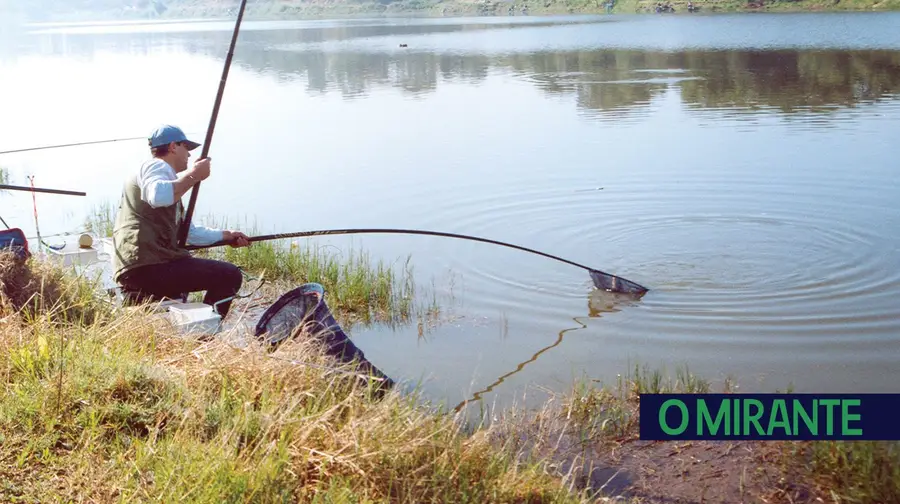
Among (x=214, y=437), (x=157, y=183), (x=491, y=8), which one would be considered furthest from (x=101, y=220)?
(x=491, y=8)

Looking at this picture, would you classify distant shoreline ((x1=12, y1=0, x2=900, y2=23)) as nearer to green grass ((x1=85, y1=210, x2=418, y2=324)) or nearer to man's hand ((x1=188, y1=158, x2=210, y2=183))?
green grass ((x1=85, y1=210, x2=418, y2=324))

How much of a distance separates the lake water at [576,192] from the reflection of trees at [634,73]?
6.9 inches

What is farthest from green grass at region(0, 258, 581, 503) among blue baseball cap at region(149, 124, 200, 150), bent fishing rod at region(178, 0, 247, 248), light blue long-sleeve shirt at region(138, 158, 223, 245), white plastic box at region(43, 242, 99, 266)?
white plastic box at region(43, 242, 99, 266)

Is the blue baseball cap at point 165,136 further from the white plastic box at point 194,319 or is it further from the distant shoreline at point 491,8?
the distant shoreline at point 491,8

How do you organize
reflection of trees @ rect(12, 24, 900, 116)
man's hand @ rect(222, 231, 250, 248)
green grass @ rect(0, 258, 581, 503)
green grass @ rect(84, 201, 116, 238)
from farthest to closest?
reflection of trees @ rect(12, 24, 900, 116), green grass @ rect(84, 201, 116, 238), man's hand @ rect(222, 231, 250, 248), green grass @ rect(0, 258, 581, 503)

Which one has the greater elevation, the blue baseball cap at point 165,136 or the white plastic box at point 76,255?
the blue baseball cap at point 165,136

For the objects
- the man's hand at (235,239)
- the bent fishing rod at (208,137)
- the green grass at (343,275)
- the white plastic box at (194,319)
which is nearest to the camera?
the white plastic box at (194,319)

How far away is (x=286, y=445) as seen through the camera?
356cm

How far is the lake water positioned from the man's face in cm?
194

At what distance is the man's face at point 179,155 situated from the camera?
18.9 ft

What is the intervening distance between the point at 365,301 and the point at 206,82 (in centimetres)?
2267

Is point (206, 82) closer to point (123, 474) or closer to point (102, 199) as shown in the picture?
point (102, 199)

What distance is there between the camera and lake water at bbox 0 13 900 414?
265 inches

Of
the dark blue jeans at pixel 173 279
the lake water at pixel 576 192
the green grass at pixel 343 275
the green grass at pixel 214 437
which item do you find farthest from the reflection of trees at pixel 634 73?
the green grass at pixel 214 437
